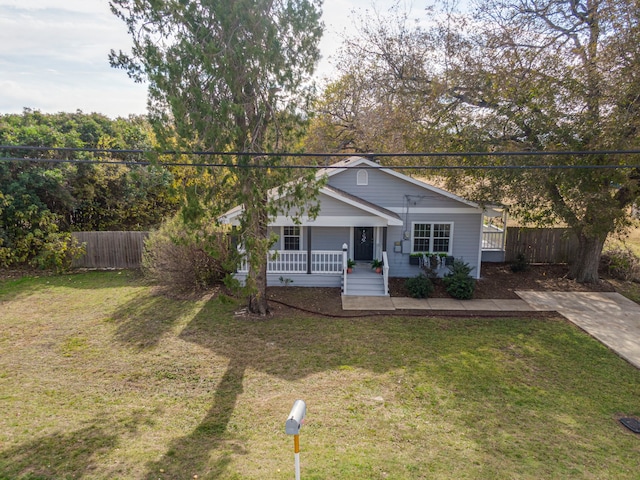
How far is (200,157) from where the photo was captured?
31.8ft

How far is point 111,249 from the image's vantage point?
17.0 meters

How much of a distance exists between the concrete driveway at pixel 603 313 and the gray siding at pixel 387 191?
4.42 metres

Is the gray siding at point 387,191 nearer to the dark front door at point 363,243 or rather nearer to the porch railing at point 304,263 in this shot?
the dark front door at point 363,243

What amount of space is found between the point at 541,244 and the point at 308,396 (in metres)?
14.4

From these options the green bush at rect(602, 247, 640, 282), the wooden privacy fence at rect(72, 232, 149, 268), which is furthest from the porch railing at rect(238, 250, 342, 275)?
the green bush at rect(602, 247, 640, 282)

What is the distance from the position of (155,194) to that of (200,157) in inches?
494

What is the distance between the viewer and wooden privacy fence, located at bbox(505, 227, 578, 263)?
17344 millimetres

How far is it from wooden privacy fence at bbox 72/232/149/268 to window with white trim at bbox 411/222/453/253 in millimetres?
11173

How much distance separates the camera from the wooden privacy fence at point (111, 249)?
1684 centimetres

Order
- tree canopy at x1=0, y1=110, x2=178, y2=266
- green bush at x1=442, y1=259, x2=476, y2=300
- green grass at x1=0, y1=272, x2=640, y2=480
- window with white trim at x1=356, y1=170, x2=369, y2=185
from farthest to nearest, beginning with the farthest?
tree canopy at x1=0, y1=110, x2=178, y2=266, window with white trim at x1=356, y1=170, x2=369, y2=185, green bush at x1=442, y1=259, x2=476, y2=300, green grass at x1=0, y1=272, x2=640, y2=480

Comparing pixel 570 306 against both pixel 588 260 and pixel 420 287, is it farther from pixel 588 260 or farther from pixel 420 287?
pixel 420 287

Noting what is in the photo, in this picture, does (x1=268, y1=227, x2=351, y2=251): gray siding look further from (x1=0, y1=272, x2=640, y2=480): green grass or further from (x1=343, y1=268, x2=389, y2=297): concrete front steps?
(x1=0, y1=272, x2=640, y2=480): green grass

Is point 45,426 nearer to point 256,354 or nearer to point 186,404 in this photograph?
point 186,404

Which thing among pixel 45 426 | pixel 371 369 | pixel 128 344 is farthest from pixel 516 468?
pixel 128 344
